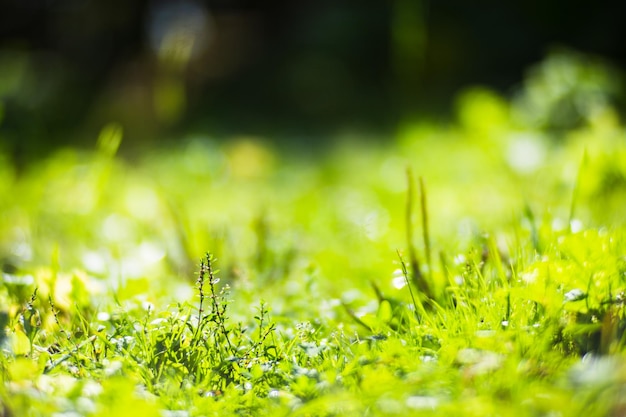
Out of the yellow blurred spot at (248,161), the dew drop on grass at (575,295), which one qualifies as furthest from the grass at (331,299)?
the yellow blurred spot at (248,161)

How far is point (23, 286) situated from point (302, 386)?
0.80 metres

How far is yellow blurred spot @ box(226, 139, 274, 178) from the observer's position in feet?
12.7

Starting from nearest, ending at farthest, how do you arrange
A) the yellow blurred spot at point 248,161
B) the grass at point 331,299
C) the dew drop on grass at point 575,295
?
the grass at point 331,299
the dew drop on grass at point 575,295
the yellow blurred spot at point 248,161

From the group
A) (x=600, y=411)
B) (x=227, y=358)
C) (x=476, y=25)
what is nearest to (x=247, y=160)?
(x=227, y=358)

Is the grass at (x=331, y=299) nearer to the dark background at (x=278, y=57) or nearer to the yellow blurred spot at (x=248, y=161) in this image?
the yellow blurred spot at (x=248, y=161)

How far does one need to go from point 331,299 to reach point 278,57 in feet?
19.9

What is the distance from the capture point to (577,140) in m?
2.85

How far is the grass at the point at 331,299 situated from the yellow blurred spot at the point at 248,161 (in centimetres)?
79

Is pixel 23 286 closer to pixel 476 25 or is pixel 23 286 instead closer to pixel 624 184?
pixel 624 184

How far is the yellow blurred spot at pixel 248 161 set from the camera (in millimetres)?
3875

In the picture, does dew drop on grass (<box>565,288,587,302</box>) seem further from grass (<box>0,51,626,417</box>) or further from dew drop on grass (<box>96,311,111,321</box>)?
dew drop on grass (<box>96,311,111,321</box>)

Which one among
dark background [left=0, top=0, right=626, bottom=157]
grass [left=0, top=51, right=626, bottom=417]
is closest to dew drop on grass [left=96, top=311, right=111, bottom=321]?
grass [left=0, top=51, right=626, bottom=417]

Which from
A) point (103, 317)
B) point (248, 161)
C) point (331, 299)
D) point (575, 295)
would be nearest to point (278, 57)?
point (248, 161)

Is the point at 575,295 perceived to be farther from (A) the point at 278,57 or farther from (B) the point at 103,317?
(A) the point at 278,57
